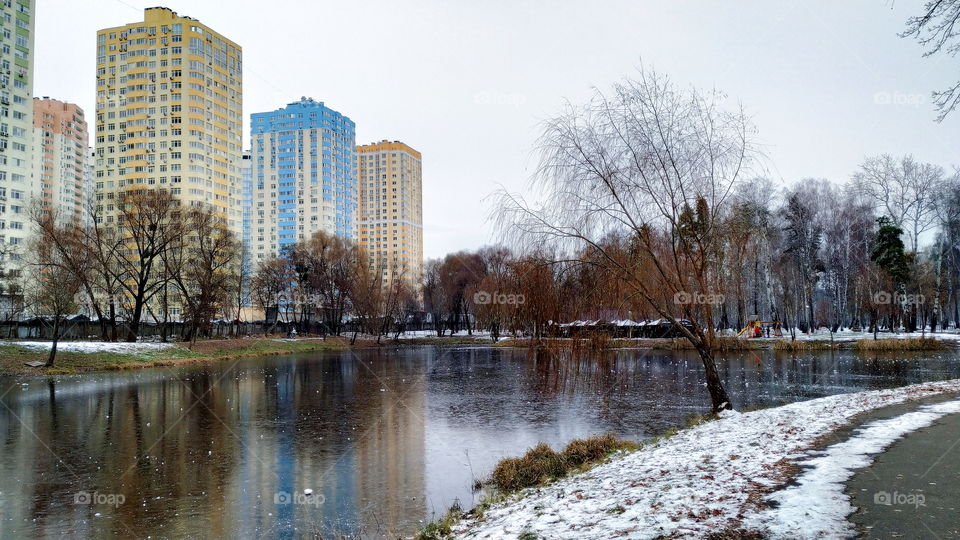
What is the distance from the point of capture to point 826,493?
682cm

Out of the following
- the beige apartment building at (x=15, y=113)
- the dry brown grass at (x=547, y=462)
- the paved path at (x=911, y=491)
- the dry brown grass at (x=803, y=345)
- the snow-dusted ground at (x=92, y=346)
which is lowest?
the dry brown grass at (x=803, y=345)

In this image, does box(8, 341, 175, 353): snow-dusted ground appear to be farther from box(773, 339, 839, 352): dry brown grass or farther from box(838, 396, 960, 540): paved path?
box(773, 339, 839, 352): dry brown grass

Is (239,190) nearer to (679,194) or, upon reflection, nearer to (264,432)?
(264,432)

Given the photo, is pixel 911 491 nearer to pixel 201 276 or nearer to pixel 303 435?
pixel 303 435

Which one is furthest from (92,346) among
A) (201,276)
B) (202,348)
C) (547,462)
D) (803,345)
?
(803,345)

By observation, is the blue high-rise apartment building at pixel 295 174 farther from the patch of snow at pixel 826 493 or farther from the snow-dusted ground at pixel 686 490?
the patch of snow at pixel 826 493

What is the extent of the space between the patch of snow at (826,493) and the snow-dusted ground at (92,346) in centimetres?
4391

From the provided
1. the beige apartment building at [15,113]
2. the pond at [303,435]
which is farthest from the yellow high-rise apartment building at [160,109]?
the pond at [303,435]

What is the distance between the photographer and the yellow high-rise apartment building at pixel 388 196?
168 metres

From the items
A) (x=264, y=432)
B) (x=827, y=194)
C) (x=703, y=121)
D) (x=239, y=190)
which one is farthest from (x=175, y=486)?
(x=239, y=190)

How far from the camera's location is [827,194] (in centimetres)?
5741

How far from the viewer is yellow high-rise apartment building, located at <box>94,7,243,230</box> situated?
311 ft

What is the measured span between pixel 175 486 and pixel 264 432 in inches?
240

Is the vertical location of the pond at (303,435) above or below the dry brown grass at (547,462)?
below
